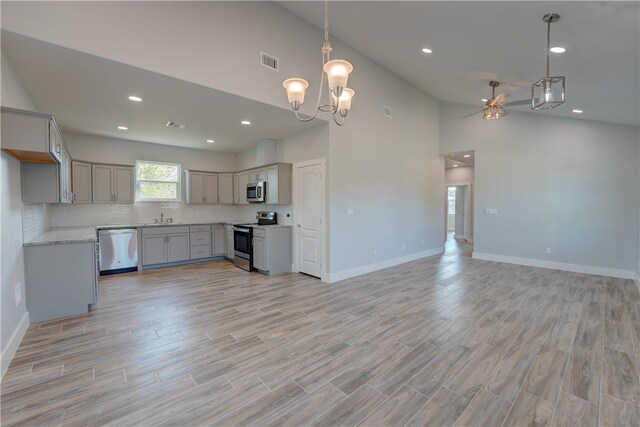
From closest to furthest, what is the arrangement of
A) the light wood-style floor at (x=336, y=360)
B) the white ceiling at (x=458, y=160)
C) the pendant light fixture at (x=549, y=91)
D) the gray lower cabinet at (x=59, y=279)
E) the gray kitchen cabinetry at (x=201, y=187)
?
the light wood-style floor at (x=336, y=360), the pendant light fixture at (x=549, y=91), the gray lower cabinet at (x=59, y=279), the gray kitchen cabinetry at (x=201, y=187), the white ceiling at (x=458, y=160)

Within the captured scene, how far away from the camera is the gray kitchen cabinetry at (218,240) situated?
6.79 meters

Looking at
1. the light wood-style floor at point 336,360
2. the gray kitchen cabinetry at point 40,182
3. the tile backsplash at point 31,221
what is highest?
the gray kitchen cabinetry at point 40,182

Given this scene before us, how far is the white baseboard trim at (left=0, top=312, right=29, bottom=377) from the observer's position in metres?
2.28

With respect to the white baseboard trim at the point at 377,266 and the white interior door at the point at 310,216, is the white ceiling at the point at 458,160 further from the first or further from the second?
the white interior door at the point at 310,216

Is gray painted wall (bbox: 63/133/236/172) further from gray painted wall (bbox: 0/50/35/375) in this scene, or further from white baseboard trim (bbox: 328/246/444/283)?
white baseboard trim (bbox: 328/246/444/283)

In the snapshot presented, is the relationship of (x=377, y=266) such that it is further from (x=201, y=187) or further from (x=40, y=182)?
(x=40, y=182)

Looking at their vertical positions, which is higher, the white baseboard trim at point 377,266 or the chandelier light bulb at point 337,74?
the chandelier light bulb at point 337,74

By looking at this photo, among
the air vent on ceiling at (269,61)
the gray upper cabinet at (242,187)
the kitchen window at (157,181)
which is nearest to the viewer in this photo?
the air vent on ceiling at (269,61)

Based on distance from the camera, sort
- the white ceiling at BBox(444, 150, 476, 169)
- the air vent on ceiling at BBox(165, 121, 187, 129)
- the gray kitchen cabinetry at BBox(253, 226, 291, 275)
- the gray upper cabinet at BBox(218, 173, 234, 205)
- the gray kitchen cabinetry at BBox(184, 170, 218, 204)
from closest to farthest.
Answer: the air vent on ceiling at BBox(165, 121, 187, 129) < the gray kitchen cabinetry at BBox(253, 226, 291, 275) < the gray kitchen cabinetry at BBox(184, 170, 218, 204) < the gray upper cabinet at BBox(218, 173, 234, 205) < the white ceiling at BBox(444, 150, 476, 169)

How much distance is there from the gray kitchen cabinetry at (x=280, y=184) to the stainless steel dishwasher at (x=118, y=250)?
2985mm

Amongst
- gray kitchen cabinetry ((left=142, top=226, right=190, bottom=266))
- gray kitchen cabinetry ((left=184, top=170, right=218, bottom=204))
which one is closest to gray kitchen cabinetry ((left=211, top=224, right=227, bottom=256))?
gray kitchen cabinetry ((left=142, top=226, right=190, bottom=266))

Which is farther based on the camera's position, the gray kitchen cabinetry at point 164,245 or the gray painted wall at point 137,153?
the gray kitchen cabinetry at point 164,245

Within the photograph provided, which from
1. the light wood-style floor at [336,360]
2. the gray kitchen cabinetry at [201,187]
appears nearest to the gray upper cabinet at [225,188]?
the gray kitchen cabinetry at [201,187]

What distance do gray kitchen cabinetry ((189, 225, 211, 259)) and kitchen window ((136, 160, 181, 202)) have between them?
103cm
